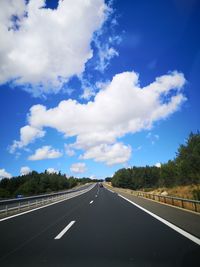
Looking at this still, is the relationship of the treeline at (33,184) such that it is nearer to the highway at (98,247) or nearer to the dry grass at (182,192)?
the dry grass at (182,192)

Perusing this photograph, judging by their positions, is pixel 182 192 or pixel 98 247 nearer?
pixel 98 247

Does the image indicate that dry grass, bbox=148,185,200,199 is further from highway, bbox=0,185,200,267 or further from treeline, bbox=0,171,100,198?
treeline, bbox=0,171,100,198

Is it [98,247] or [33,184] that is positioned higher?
[33,184]

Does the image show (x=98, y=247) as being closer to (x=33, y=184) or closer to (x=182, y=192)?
(x=182, y=192)

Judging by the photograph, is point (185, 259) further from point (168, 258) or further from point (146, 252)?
point (146, 252)

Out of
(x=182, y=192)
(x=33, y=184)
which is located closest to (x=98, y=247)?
(x=182, y=192)

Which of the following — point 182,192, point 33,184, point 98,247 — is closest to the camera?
point 98,247

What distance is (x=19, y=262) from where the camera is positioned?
20.4ft

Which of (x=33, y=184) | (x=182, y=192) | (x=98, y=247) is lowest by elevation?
(x=98, y=247)

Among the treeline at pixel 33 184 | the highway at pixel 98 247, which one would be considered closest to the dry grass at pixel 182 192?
the highway at pixel 98 247

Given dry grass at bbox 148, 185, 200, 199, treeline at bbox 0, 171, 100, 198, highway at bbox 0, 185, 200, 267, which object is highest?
treeline at bbox 0, 171, 100, 198

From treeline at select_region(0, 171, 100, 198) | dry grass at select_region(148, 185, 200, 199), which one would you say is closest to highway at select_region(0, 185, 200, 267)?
dry grass at select_region(148, 185, 200, 199)

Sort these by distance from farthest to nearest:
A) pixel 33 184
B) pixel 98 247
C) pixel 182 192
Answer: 1. pixel 33 184
2. pixel 182 192
3. pixel 98 247

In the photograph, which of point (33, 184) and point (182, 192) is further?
point (33, 184)
